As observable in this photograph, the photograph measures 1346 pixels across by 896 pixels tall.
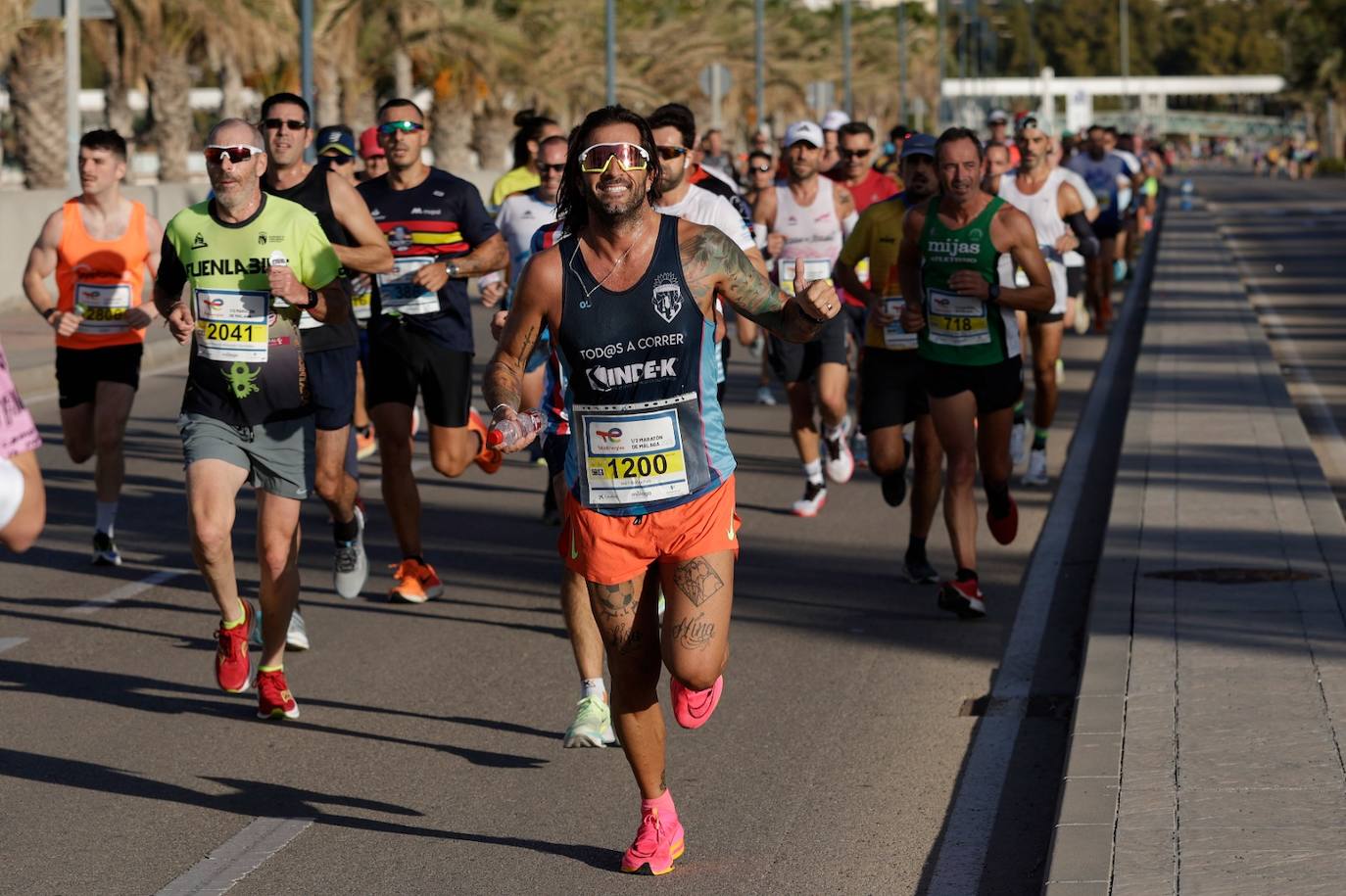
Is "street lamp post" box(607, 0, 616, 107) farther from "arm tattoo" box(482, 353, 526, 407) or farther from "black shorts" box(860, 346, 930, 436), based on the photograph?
"arm tattoo" box(482, 353, 526, 407)

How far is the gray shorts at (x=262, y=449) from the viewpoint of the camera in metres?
7.18

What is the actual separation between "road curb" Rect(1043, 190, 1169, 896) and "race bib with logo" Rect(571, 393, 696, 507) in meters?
1.28

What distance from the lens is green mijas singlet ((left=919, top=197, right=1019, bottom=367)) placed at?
29.0 feet

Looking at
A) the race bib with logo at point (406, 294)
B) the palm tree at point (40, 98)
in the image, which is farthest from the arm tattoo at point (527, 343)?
the palm tree at point (40, 98)

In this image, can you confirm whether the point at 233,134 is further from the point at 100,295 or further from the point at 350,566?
the point at 100,295

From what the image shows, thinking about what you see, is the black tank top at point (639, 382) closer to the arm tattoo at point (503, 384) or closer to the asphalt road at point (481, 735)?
the arm tattoo at point (503, 384)

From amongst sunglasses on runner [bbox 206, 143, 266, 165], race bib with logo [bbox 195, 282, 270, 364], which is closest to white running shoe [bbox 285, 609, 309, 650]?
race bib with logo [bbox 195, 282, 270, 364]

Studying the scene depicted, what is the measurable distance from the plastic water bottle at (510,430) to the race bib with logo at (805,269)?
6741mm

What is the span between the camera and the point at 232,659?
7.17m

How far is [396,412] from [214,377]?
2.08 m

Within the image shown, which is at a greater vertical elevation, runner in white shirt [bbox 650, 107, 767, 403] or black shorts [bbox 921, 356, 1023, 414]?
runner in white shirt [bbox 650, 107, 767, 403]

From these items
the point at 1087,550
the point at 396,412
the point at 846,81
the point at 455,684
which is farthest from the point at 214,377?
the point at 846,81

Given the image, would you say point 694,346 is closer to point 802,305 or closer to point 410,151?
point 802,305

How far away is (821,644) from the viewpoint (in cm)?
841
